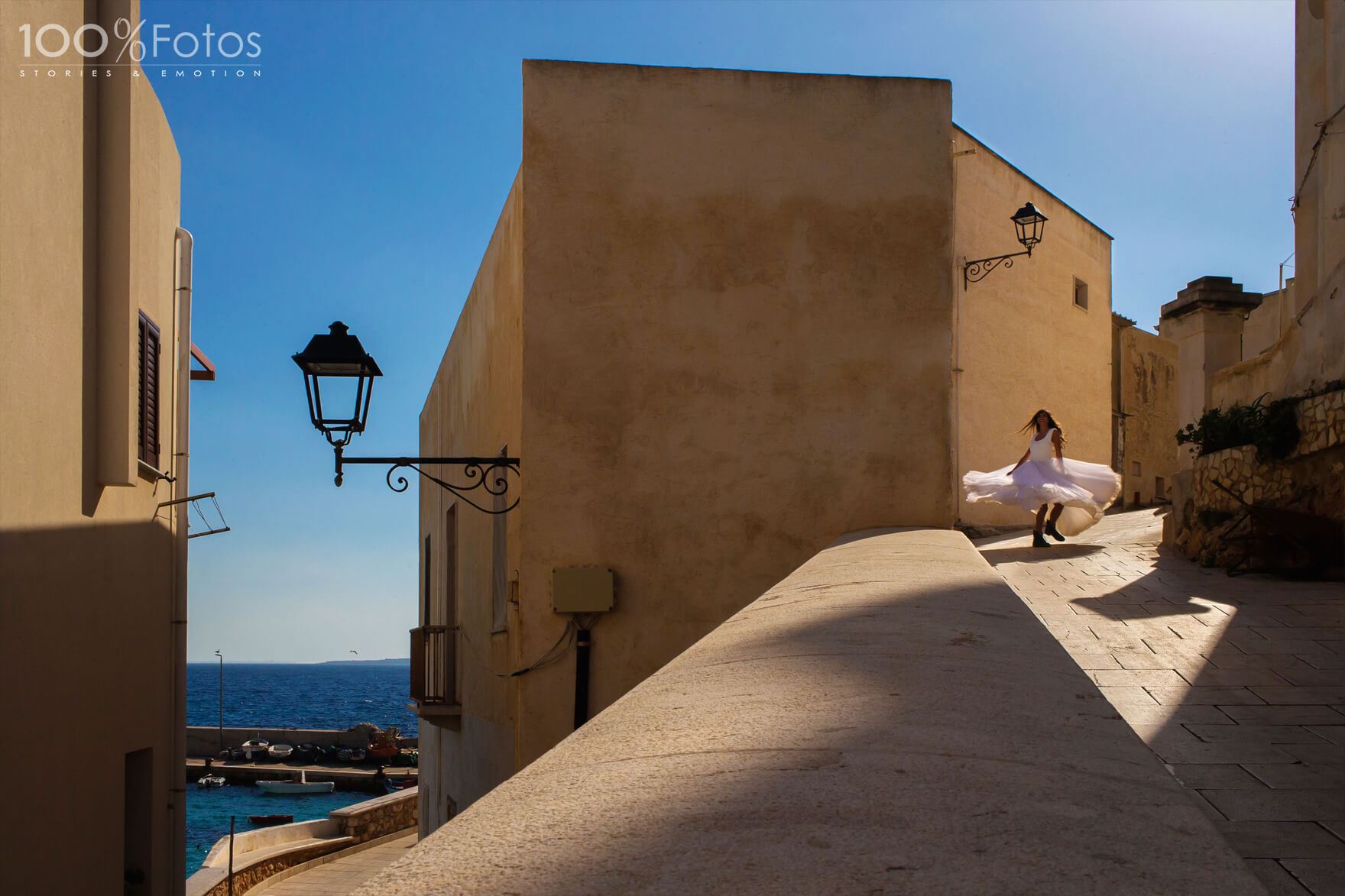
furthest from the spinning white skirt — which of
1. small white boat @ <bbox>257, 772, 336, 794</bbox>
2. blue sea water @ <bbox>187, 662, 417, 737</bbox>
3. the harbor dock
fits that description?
blue sea water @ <bbox>187, 662, 417, 737</bbox>

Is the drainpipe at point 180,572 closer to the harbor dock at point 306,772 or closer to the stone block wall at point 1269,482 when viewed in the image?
the stone block wall at point 1269,482

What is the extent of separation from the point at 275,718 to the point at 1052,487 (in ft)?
339

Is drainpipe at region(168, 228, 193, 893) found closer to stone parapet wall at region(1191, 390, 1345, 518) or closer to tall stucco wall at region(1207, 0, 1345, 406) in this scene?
stone parapet wall at region(1191, 390, 1345, 518)

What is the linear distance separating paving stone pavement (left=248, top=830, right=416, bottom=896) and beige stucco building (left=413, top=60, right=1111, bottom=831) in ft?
41.0

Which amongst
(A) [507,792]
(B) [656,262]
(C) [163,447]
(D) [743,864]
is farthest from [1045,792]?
(C) [163,447]

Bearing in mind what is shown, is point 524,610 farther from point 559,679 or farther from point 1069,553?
point 1069,553

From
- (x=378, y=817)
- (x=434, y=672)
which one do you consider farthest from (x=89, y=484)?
(x=378, y=817)

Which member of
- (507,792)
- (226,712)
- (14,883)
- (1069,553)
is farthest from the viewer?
(226,712)

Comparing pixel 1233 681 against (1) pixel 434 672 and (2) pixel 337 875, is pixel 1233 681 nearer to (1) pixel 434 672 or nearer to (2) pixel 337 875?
(1) pixel 434 672

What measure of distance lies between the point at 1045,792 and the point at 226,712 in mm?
124035

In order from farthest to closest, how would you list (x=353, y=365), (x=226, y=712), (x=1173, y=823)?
(x=226, y=712)
(x=353, y=365)
(x=1173, y=823)

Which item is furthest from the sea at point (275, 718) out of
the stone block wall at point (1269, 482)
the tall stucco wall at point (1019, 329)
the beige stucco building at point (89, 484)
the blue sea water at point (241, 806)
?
the stone block wall at point (1269, 482)

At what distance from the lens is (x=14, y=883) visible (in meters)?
6.43

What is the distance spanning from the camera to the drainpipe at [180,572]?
33.4ft
